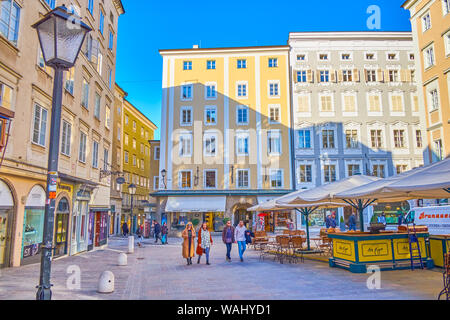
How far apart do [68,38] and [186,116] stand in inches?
1151

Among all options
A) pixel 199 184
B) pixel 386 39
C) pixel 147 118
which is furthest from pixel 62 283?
pixel 147 118

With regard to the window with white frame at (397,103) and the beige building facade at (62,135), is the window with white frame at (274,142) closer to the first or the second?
the window with white frame at (397,103)

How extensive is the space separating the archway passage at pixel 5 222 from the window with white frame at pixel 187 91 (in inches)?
975

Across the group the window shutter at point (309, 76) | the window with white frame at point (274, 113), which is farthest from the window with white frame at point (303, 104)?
the window with white frame at point (274, 113)

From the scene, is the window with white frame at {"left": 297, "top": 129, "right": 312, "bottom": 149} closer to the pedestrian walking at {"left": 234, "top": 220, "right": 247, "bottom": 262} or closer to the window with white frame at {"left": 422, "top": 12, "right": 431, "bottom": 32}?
the window with white frame at {"left": 422, "top": 12, "right": 431, "bottom": 32}

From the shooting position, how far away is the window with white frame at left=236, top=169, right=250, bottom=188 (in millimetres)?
33312

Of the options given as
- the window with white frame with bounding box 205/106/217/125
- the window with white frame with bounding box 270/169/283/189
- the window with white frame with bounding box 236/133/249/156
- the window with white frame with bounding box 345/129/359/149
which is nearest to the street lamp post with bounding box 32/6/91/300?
the window with white frame with bounding box 236/133/249/156

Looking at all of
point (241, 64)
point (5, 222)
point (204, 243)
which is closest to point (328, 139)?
point (241, 64)

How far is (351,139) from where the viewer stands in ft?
112

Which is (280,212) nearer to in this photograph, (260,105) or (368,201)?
(260,105)

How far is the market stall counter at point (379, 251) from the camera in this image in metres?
10.3

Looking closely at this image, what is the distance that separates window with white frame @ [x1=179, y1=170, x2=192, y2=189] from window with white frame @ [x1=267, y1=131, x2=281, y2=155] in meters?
Result: 8.10

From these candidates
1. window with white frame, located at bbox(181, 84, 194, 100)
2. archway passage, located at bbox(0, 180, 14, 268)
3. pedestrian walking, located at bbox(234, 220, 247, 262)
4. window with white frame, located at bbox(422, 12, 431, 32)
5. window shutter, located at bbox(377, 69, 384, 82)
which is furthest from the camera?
window with white frame, located at bbox(181, 84, 194, 100)

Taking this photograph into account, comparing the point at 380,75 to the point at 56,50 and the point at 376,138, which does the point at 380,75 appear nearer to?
Result: the point at 376,138
